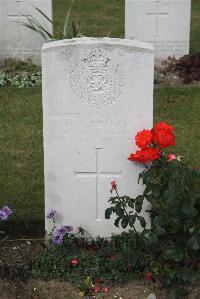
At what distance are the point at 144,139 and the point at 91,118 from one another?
1.34 ft

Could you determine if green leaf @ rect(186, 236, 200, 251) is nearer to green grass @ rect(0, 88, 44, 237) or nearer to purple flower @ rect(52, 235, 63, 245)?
purple flower @ rect(52, 235, 63, 245)

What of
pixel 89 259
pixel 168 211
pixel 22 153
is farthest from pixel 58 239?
pixel 22 153

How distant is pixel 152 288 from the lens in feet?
15.5

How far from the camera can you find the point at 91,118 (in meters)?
4.89

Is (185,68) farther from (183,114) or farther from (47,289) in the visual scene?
(47,289)

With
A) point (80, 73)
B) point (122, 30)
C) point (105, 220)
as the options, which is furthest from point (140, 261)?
point (122, 30)

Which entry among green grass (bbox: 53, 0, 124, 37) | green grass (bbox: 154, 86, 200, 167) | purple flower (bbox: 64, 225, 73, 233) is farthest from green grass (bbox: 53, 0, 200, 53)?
purple flower (bbox: 64, 225, 73, 233)

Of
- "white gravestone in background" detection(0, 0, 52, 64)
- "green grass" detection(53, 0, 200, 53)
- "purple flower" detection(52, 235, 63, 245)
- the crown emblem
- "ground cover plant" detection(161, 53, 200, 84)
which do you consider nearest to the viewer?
the crown emblem

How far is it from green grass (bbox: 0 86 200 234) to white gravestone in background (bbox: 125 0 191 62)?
112 cm

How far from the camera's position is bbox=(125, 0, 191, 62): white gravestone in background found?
1007 centimetres

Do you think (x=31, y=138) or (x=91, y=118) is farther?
(x=31, y=138)

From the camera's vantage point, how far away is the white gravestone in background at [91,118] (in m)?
4.80

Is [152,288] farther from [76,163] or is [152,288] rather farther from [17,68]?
[17,68]

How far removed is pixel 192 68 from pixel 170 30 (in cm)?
73
